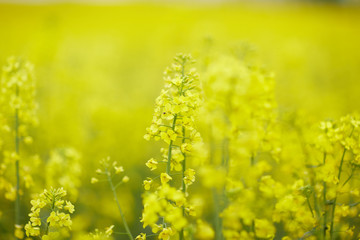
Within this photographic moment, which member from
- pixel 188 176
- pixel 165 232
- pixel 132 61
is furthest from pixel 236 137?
pixel 132 61

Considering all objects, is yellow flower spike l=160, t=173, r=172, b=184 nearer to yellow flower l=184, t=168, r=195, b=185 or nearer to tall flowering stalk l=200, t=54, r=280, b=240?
yellow flower l=184, t=168, r=195, b=185

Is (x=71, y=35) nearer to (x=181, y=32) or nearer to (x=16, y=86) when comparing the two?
(x=181, y=32)

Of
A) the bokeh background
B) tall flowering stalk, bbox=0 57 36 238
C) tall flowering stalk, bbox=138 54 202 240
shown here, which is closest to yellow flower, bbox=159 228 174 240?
tall flowering stalk, bbox=138 54 202 240

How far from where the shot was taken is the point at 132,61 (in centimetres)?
934

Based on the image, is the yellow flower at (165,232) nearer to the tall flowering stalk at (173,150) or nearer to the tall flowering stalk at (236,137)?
the tall flowering stalk at (173,150)

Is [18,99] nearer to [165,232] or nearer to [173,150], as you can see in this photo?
[173,150]

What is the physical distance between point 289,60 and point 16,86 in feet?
19.1

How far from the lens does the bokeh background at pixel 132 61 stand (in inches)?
176

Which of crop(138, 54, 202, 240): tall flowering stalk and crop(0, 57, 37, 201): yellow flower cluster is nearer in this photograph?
crop(138, 54, 202, 240): tall flowering stalk

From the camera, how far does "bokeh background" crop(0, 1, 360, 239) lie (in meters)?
4.46

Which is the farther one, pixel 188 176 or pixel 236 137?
pixel 188 176

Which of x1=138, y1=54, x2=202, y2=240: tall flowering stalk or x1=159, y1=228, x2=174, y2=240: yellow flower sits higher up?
x1=138, y1=54, x2=202, y2=240: tall flowering stalk

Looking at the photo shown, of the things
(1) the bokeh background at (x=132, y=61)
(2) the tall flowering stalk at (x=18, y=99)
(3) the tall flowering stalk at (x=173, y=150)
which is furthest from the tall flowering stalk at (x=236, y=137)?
(2) the tall flowering stalk at (x=18, y=99)

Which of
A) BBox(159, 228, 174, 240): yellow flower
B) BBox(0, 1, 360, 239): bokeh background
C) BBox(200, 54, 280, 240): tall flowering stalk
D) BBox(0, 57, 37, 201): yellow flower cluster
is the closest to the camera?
BBox(200, 54, 280, 240): tall flowering stalk
